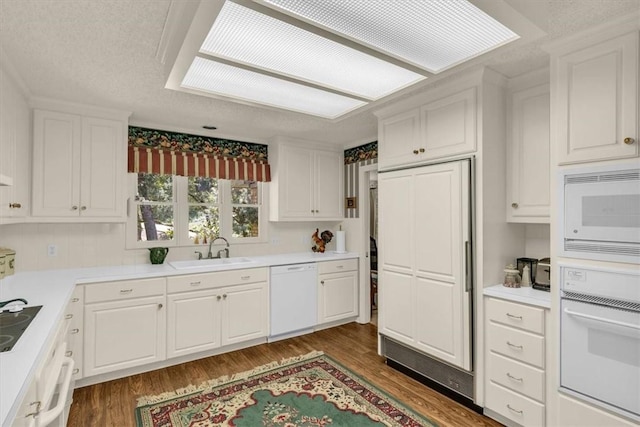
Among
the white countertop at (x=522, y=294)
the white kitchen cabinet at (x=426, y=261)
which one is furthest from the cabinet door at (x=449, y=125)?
the white countertop at (x=522, y=294)

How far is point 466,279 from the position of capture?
2.39m

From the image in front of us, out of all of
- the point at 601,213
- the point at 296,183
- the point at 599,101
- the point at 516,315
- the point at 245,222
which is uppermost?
the point at 599,101

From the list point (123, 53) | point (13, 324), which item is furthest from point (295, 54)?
point (13, 324)

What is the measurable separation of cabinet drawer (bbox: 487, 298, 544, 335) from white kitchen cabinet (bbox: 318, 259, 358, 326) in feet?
6.62

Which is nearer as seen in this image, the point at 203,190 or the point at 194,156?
the point at 194,156

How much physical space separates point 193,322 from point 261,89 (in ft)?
7.17

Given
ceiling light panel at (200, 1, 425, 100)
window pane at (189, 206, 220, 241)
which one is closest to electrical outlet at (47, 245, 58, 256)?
window pane at (189, 206, 220, 241)

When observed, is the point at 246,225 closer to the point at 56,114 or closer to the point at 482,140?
the point at 56,114

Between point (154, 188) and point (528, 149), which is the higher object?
point (528, 149)

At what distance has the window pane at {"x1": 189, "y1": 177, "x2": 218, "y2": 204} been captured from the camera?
381 cm

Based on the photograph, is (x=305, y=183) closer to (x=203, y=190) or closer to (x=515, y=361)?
(x=203, y=190)

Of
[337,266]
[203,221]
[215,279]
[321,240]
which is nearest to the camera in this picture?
[215,279]

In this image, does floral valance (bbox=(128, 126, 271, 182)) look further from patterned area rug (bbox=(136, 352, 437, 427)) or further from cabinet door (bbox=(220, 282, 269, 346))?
patterned area rug (bbox=(136, 352, 437, 427))

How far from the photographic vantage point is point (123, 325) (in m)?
2.80
